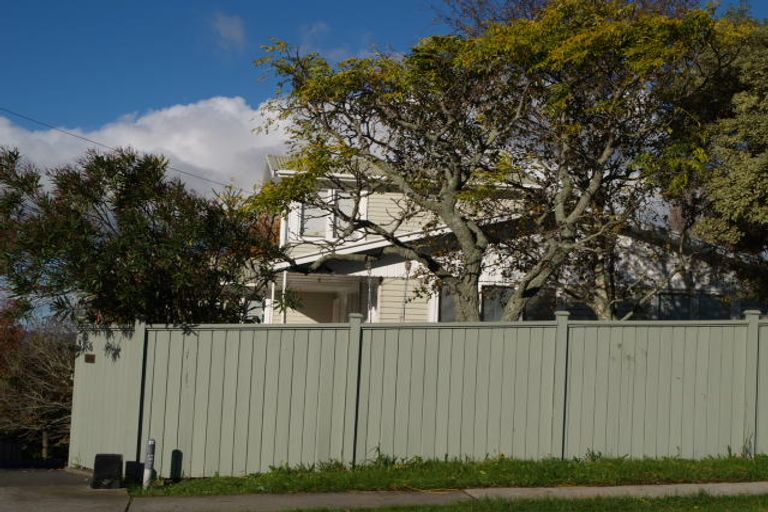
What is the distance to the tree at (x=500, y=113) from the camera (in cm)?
1357

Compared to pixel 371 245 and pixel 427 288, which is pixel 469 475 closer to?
pixel 371 245

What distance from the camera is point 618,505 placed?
8930mm

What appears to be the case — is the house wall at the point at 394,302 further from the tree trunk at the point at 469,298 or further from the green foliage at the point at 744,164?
the green foliage at the point at 744,164

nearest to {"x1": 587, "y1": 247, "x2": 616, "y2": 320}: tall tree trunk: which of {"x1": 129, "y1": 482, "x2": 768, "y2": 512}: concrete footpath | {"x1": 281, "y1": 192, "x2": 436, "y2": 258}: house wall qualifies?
{"x1": 281, "y1": 192, "x2": 436, "y2": 258}: house wall

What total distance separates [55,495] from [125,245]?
286 centimetres

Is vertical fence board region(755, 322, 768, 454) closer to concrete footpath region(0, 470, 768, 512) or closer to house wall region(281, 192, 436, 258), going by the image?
concrete footpath region(0, 470, 768, 512)

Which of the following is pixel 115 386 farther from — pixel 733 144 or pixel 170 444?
pixel 733 144

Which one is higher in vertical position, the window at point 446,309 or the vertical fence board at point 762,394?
the window at point 446,309

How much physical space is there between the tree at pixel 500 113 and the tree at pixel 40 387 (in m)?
5.11

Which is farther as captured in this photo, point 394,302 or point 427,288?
point 394,302

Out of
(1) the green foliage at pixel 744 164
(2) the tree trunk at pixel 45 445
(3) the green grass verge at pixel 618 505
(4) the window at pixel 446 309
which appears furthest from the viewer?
(4) the window at pixel 446 309

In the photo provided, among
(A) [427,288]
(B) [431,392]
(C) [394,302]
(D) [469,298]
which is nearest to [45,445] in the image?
(C) [394,302]

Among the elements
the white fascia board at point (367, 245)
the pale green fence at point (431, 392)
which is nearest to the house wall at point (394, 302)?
the white fascia board at point (367, 245)

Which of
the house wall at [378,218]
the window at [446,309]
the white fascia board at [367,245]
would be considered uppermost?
the house wall at [378,218]
